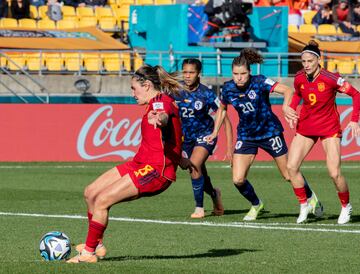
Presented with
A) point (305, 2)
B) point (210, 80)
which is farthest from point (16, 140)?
point (305, 2)

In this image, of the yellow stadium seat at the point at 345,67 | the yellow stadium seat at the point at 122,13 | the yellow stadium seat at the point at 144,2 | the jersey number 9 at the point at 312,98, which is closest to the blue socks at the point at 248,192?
the jersey number 9 at the point at 312,98

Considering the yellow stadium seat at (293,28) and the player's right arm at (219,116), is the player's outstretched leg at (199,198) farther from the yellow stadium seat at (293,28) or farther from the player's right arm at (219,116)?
the yellow stadium seat at (293,28)

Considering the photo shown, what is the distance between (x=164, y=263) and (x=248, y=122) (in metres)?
4.90

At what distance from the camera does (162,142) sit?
10.5 metres

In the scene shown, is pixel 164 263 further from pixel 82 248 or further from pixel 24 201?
pixel 24 201

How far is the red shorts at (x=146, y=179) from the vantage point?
1046cm

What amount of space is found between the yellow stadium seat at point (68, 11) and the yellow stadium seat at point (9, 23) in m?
2.30

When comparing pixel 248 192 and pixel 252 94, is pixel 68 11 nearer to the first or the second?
pixel 248 192

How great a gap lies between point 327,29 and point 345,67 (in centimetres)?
344

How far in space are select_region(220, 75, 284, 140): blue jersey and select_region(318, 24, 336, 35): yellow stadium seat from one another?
22.9m

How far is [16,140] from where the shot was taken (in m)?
27.4

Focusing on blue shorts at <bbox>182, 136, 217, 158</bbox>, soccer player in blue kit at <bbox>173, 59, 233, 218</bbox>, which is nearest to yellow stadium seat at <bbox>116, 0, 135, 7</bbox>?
blue shorts at <bbox>182, 136, 217, 158</bbox>

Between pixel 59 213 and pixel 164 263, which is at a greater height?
pixel 164 263

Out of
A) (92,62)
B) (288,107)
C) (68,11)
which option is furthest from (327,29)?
(288,107)
